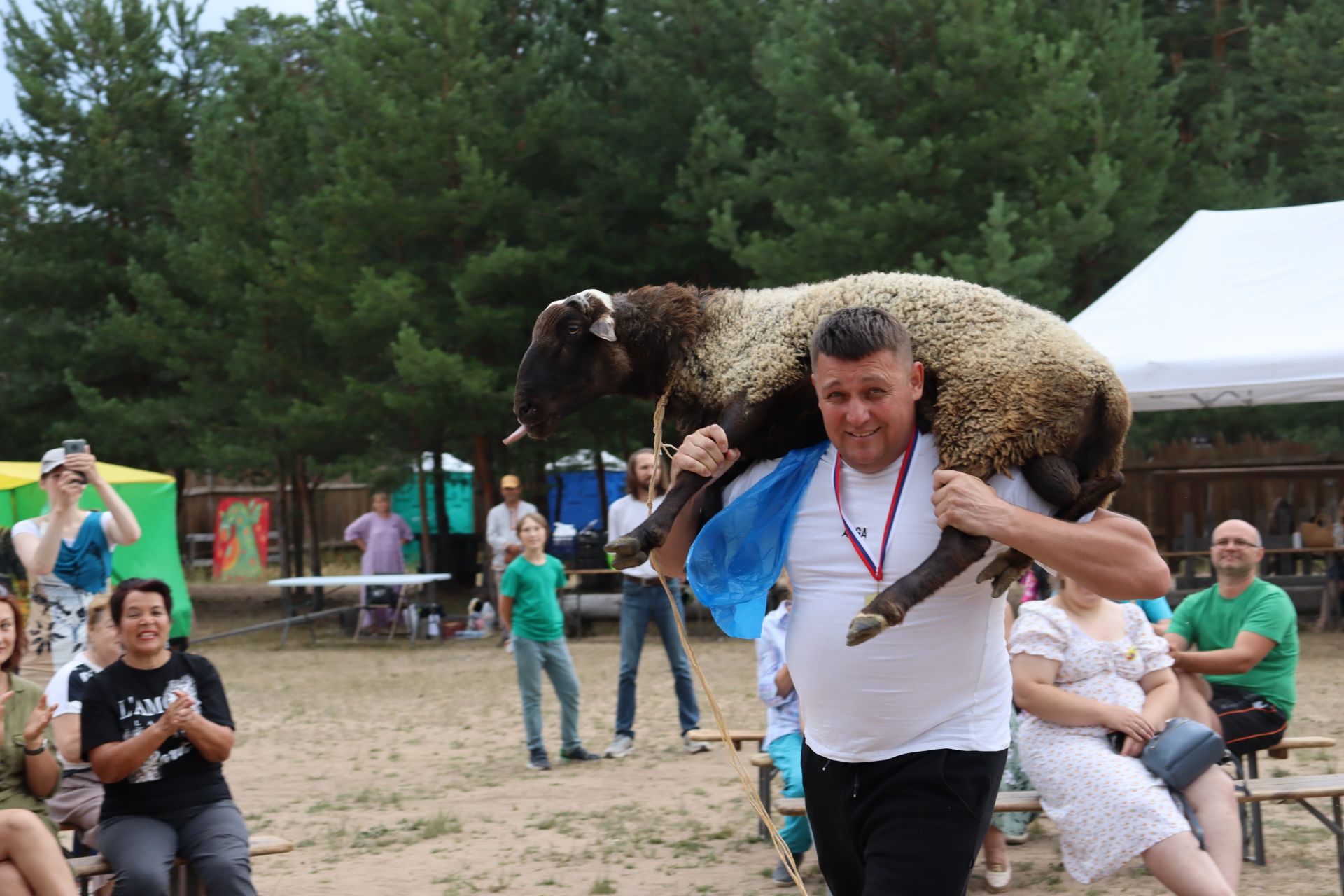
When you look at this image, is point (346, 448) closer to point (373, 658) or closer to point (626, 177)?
point (373, 658)

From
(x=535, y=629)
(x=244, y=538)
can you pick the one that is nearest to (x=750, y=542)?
(x=535, y=629)

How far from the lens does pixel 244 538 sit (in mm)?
19922

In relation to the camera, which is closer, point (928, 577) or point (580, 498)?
point (928, 577)

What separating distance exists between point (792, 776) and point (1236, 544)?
2.23m

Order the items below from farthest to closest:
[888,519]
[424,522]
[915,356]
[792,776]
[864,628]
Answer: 1. [424,522]
2. [792,776]
3. [915,356]
4. [888,519]
5. [864,628]

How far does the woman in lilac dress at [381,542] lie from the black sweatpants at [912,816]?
49.4ft

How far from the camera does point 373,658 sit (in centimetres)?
1513

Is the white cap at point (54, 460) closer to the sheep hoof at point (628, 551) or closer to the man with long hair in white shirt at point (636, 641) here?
the man with long hair in white shirt at point (636, 641)

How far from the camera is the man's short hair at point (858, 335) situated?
2.46 m

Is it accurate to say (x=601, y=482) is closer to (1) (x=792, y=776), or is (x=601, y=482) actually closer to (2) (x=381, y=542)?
(2) (x=381, y=542)

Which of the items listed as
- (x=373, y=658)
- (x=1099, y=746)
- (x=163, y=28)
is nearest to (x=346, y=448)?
(x=373, y=658)

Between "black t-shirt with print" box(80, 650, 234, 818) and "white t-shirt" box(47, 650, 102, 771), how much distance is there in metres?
0.22

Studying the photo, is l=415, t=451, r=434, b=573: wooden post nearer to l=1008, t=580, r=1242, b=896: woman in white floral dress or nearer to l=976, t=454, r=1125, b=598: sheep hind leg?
l=1008, t=580, r=1242, b=896: woman in white floral dress

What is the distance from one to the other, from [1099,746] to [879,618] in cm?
266
